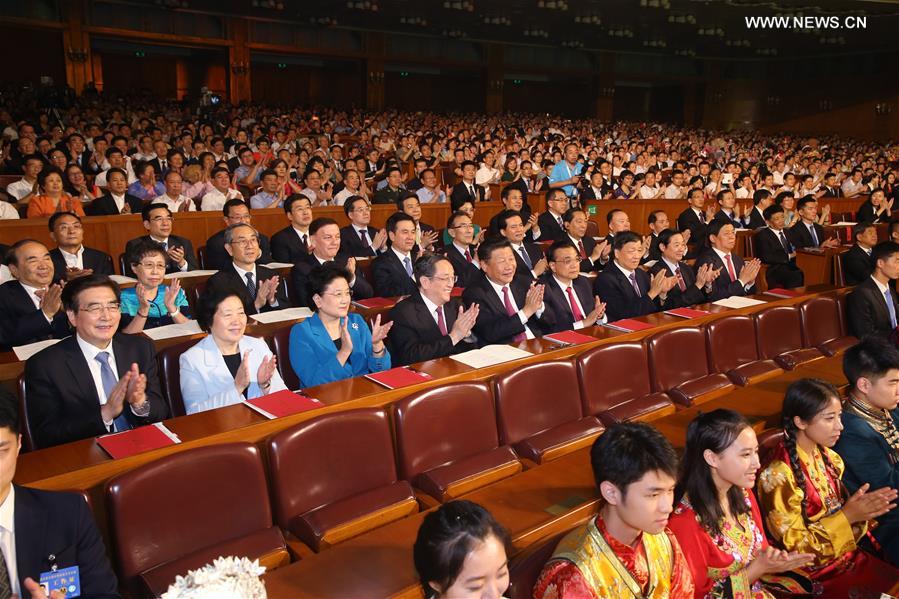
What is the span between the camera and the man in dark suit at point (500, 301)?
3.62 meters

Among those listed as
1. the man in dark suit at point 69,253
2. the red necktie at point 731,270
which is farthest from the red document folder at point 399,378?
the red necktie at point 731,270

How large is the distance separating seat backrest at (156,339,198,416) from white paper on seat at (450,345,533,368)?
1166 millimetres

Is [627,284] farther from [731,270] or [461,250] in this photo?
[461,250]

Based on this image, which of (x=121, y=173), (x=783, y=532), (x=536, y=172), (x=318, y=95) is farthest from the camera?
(x=318, y=95)

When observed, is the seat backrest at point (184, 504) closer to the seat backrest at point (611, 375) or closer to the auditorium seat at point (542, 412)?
the auditorium seat at point (542, 412)

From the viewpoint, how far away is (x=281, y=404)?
2.43 metres

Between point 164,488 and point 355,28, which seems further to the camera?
point 355,28

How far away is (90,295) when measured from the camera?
94.9 inches

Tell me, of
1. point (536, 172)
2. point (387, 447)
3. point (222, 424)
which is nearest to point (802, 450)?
point (387, 447)

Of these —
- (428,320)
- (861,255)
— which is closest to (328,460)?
(428,320)

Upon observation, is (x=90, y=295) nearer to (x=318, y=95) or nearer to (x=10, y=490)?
(x=10, y=490)

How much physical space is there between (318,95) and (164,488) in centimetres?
1763

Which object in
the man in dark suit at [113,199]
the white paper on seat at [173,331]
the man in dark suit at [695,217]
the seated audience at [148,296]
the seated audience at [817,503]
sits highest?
the man in dark suit at [113,199]

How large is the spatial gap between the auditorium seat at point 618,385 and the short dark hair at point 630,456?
3.61 feet
